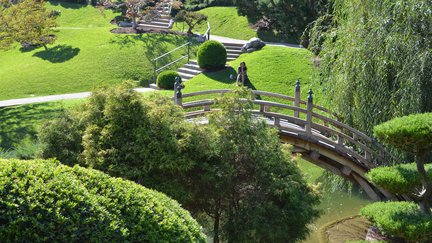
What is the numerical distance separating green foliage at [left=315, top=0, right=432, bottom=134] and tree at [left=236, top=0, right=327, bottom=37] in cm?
1330

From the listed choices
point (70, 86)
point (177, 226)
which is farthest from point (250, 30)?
point (177, 226)

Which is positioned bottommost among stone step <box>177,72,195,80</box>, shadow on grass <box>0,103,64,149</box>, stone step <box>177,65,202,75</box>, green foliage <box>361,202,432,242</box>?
shadow on grass <box>0,103,64,149</box>

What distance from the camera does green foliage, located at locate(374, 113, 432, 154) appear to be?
1109cm

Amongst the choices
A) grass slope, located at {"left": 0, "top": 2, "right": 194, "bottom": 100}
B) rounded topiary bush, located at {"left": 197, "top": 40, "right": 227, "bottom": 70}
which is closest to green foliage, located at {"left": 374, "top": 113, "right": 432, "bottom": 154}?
A: rounded topiary bush, located at {"left": 197, "top": 40, "right": 227, "bottom": 70}

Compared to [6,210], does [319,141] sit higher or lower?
lower

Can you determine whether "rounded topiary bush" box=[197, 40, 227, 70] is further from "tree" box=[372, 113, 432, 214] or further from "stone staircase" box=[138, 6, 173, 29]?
"tree" box=[372, 113, 432, 214]

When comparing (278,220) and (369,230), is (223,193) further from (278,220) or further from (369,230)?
(369,230)

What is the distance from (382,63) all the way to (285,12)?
18.1 metres

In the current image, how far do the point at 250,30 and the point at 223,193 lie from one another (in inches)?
979

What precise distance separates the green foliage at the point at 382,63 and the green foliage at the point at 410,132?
4176mm

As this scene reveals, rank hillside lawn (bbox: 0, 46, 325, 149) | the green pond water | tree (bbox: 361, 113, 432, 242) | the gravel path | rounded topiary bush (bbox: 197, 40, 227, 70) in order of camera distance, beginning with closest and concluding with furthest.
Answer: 1. tree (bbox: 361, 113, 432, 242)
2. the green pond water
3. hillside lawn (bbox: 0, 46, 325, 149)
4. the gravel path
5. rounded topiary bush (bbox: 197, 40, 227, 70)

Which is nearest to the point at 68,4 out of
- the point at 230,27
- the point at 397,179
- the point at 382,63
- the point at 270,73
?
the point at 230,27

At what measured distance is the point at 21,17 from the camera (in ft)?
80.8

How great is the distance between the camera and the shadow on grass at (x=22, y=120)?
Result: 20761 millimetres
